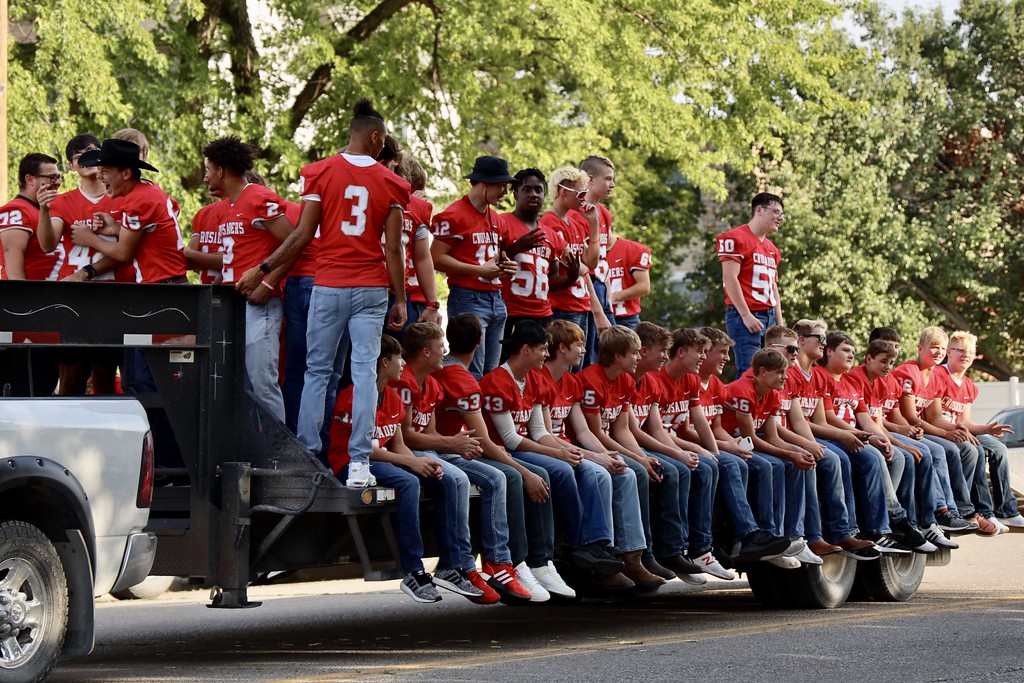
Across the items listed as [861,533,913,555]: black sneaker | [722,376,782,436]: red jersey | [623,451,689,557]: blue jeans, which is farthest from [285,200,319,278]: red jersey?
[861,533,913,555]: black sneaker

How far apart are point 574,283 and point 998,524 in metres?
4.31

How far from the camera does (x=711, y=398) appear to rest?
1135cm

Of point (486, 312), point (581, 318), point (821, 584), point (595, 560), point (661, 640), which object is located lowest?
point (661, 640)

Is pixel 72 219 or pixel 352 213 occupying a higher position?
pixel 72 219

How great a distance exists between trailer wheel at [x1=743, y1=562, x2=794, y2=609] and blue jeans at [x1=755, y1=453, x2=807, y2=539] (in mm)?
520

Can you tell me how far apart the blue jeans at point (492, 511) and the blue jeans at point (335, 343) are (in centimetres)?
80

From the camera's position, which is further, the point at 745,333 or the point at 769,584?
the point at 745,333

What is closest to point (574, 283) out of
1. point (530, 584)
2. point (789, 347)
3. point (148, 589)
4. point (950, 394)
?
point (789, 347)

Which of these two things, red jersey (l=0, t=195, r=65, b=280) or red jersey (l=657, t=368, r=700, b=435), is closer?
red jersey (l=0, t=195, r=65, b=280)

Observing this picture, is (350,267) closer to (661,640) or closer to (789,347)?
(661,640)

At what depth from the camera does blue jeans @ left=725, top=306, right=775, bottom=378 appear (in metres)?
13.0

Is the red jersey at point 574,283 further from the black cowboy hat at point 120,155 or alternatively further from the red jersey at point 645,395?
the black cowboy hat at point 120,155

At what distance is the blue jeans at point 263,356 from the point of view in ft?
27.6

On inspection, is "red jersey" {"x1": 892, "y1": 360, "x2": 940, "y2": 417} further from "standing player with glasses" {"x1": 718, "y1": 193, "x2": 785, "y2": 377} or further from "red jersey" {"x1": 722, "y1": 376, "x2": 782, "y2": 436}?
Answer: "red jersey" {"x1": 722, "y1": 376, "x2": 782, "y2": 436}
